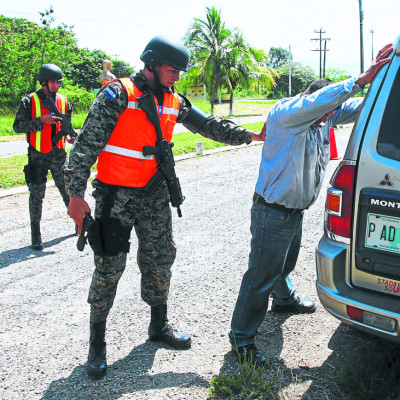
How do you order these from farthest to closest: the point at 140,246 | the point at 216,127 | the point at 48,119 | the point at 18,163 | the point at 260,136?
the point at 18,163
the point at 48,119
the point at 216,127
the point at 260,136
the point at 140,246

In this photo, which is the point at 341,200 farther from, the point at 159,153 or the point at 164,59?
the point at 164,59

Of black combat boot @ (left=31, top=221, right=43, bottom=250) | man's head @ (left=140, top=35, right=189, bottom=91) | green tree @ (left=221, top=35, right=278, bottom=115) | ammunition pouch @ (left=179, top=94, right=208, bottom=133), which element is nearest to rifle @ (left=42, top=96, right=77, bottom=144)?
black combat boot @ (left=31, top=221, right=43, bottom=250)

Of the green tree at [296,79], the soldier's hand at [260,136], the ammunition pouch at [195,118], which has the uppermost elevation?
the green tree at [296,79]

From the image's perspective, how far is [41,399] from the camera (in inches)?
105

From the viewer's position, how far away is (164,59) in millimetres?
2832

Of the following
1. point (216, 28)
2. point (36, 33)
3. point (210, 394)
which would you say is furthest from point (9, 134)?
point (210, 394)

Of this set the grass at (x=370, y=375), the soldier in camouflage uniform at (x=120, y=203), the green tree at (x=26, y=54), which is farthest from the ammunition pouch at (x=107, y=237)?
the green tree at (x=26, y=54)

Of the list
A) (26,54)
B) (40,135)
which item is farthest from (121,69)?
(40,135)

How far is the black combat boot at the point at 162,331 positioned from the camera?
3.19 metres

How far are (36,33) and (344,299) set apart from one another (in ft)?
88.1

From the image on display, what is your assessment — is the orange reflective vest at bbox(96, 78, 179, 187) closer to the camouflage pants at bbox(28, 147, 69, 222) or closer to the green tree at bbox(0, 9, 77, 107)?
the camouflage pants at bbox(28, 147, 69, 222)

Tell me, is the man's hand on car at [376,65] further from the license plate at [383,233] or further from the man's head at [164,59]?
the man's head at [164,59]

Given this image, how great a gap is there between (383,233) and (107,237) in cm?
158

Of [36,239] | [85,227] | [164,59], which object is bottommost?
[36,239]
